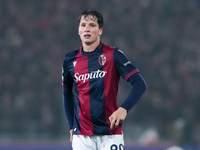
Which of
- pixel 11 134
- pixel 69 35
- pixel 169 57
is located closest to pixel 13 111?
pixel 11 134

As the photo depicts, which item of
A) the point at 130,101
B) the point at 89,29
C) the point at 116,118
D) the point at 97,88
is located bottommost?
the point at 116,118

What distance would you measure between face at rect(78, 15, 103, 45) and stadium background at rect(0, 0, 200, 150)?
500 centimetres

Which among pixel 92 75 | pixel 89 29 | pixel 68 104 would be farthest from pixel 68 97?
pixel 89 29

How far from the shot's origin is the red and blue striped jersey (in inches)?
140

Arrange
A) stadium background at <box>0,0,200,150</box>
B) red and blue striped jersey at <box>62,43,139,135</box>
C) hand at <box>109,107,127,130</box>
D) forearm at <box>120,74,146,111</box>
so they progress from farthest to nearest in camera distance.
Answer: stadium background at <box>0,0,200,150</box>, red and blue striped jersey at <box>62,43,139,135</box>, forearm at <box>120,74,146,111</box>, hand at <box>109,107,127,130</box>

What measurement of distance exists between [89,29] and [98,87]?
0.47 metres

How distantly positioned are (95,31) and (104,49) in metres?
0.17

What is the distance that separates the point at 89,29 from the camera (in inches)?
142

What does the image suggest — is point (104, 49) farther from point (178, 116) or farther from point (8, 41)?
point (8, 41)

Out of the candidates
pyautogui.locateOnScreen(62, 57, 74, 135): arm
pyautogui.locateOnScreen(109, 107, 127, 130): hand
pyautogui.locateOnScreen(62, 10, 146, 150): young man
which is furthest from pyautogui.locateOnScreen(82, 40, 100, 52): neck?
pyautogui.locateOnScreen(109, 107, 127, 130): hand

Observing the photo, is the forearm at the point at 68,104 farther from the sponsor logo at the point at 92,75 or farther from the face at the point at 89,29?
the face at the point at 89,29

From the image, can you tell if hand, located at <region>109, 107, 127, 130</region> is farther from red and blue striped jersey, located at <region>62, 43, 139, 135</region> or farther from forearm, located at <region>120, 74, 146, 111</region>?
red and blue striped jersey, located at <region>62, 43, 139, 135</region>

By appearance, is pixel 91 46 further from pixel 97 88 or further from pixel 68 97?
pixel 68 97

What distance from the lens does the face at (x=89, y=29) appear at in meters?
3.62
